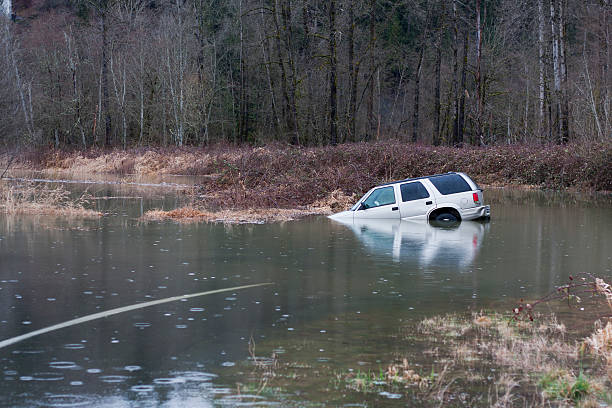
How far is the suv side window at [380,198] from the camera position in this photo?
2320 cm

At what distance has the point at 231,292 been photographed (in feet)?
42.0

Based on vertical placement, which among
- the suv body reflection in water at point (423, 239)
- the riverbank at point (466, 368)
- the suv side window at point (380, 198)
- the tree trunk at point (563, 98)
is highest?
the tree trunk at point (563, 98)

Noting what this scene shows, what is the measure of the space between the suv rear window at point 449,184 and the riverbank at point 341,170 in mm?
5204

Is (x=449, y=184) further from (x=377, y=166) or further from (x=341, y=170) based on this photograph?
(x=377, y=166)

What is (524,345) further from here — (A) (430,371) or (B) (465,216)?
(B) (465,216)

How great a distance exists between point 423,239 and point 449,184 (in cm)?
359

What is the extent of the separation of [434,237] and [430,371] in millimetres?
11918

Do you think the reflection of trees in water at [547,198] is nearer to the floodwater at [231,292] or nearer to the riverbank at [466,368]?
the floodwater at [231,292]

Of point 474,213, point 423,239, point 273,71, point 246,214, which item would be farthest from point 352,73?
point 423,239

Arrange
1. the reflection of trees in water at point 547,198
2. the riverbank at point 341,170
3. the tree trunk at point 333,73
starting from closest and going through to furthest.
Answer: the riverbank at point 341,170 → the reflection of trees in water at point 547,198 → the tree trunk at point 333,73

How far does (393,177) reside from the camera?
38156 millimetres

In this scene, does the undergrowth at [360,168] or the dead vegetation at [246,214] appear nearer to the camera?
the dead vegetation at [246,214]

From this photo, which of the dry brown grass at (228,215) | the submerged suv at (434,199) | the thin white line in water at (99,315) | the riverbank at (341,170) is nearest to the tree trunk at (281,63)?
the riverbank at (341,170)

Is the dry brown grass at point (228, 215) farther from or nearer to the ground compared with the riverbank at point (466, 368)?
farther from the ground
